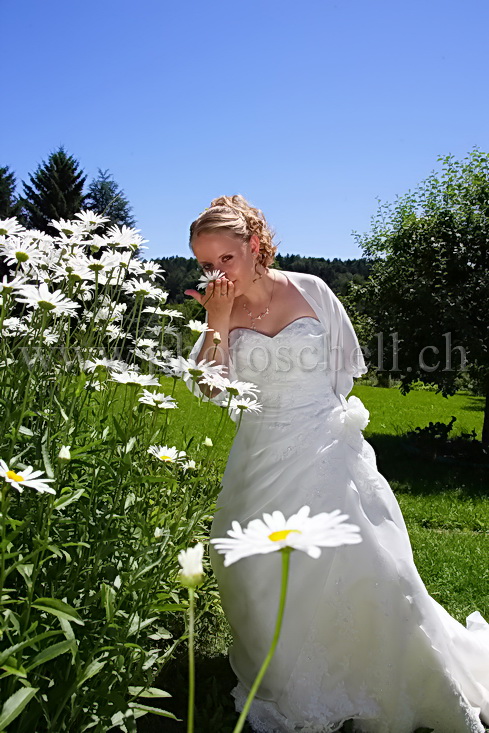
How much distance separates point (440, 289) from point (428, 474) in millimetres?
2164

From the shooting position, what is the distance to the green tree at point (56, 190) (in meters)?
28.0

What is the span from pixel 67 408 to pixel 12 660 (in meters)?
0.91

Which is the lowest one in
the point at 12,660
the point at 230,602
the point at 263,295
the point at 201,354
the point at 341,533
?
the point at 230,602

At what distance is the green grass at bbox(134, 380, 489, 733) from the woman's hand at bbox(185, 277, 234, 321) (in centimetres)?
37

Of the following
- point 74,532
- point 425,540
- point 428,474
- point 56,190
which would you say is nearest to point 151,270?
point 74,532

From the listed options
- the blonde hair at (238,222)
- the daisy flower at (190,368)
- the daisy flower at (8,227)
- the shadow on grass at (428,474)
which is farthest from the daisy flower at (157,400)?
the shadow on grass at (428,474)

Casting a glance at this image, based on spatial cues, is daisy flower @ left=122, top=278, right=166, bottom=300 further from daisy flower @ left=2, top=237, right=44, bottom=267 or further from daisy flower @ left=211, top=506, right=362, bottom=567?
daisy flower @ left=211, top=506, right=362, bottom=567

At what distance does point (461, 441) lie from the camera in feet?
26.6

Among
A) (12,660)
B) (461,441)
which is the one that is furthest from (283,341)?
(461,441)

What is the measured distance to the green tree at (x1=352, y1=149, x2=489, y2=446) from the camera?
719 centimetres

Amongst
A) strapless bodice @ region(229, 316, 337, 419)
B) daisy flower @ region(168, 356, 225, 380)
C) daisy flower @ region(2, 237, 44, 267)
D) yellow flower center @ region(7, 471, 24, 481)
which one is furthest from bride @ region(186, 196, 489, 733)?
yellow flower center @ region(7, 471, 24, 481)

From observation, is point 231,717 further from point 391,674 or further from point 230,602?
point 391,674

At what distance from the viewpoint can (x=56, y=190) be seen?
28.4 metres

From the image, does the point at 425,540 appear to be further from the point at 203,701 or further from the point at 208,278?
the point at 208,278
